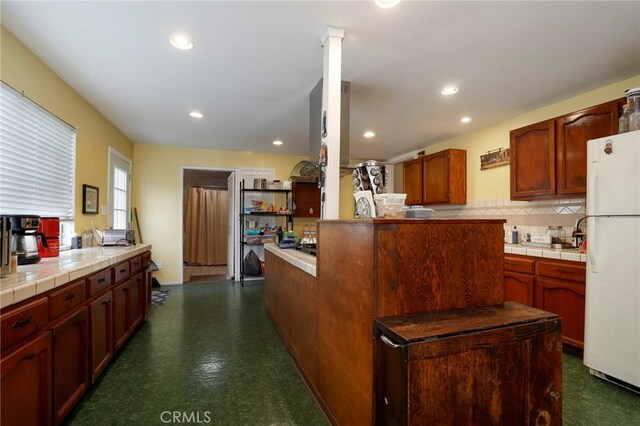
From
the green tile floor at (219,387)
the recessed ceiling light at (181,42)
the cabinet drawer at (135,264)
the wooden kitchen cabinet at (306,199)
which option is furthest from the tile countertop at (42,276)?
the wooden kitchen cabinet at (306,199)

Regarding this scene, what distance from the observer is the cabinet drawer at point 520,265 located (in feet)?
9.23

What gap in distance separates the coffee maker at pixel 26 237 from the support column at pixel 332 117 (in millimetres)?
1871

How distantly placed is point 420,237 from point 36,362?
73.2 inches

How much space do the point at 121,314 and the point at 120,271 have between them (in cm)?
38

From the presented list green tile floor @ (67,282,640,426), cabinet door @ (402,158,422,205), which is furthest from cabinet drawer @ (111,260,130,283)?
cabinet door @ (402,158,422,205)

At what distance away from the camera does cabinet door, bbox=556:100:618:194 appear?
2.49m

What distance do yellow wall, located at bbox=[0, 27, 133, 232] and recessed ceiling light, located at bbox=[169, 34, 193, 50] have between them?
107 cm

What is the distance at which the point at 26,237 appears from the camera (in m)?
1.85

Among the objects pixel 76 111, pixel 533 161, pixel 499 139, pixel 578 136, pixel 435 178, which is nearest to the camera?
pixel 578 136

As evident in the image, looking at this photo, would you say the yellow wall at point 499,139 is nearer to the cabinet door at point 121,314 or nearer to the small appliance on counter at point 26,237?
the cabinet door at point 121,314

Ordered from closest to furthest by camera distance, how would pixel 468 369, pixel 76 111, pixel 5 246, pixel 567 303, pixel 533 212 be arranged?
pixel 468 369
pixel 5 246
pixel 567 303
pixel 76 111
pixel 533 212

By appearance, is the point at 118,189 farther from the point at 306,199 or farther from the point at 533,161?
the point at 533,161

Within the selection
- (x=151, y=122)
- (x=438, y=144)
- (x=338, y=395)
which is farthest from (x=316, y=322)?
(x=438, y=144)

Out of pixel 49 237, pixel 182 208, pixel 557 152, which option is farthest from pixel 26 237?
pixel 557 152
